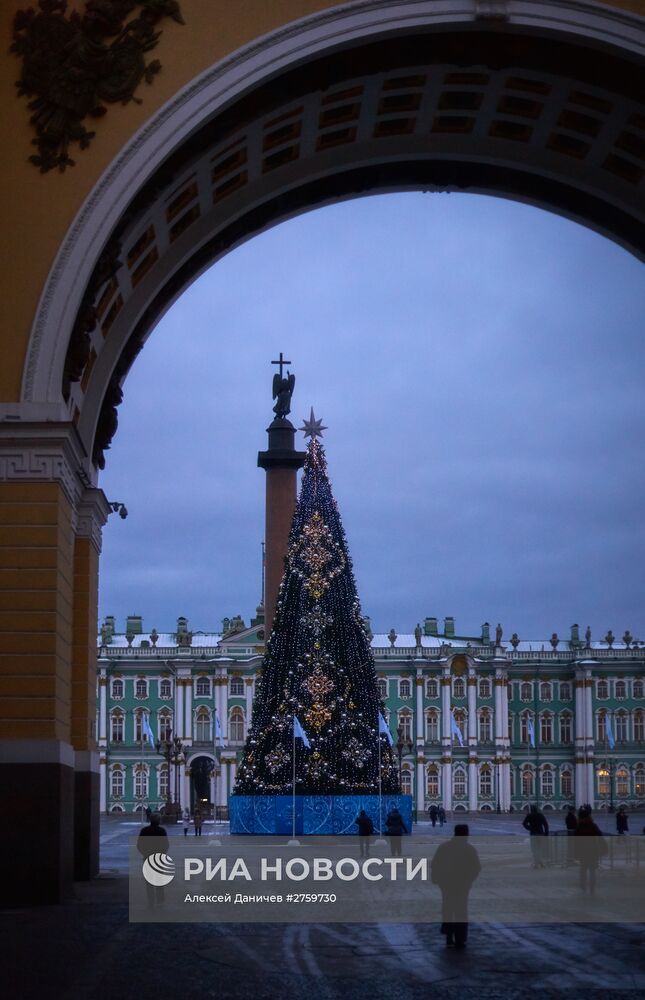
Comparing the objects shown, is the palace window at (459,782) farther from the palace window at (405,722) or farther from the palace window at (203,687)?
the palace window at (203,687)

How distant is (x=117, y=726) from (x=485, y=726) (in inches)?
1038

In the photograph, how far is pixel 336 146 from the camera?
80.1ft

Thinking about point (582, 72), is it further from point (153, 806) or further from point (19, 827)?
point (153, 806)

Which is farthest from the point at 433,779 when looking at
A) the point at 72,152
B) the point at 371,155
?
the point at 72,152

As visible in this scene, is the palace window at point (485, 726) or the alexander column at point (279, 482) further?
the palace window at point (485, 726)

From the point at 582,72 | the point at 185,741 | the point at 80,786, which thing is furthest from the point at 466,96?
the point at 185,741

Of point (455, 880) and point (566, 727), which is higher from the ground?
point (455, 880)

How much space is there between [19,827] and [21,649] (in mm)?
2165

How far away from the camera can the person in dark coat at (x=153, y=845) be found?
2042 centimetres

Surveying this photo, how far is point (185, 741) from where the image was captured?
111 meters

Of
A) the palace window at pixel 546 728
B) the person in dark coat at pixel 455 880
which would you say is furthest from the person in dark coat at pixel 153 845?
the palace window at pixel 546 728

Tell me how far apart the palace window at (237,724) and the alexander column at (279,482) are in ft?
210

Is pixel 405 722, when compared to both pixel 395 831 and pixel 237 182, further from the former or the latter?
pixel 237 182
